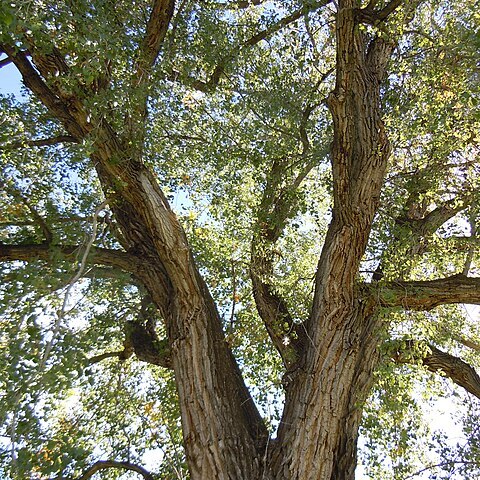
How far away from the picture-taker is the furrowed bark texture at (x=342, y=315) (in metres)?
3.82

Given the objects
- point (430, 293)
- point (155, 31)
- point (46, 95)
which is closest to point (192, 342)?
point (430, 293)

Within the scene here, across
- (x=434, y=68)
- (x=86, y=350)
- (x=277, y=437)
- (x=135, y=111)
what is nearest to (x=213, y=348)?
(x=277, y=437)

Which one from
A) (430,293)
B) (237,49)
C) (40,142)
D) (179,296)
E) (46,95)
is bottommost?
(430,293)

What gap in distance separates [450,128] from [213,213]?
9.75ft

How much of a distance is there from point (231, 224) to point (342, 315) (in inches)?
95.4

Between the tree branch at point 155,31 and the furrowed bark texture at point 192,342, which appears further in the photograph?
the tree branch at point 155,31

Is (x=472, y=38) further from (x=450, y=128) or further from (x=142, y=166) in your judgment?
(x=142, y=166)

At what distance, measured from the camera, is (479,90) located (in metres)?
3.85

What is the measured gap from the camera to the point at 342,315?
13.9 feet

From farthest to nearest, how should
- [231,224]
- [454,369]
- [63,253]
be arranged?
[231,224], [454,369], [63,253]

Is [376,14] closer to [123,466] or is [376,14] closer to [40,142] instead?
[40,142]

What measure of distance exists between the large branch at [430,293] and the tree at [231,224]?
0.7 inches

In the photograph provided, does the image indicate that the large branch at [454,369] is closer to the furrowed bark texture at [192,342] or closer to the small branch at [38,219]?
the furrowed bark texture at [192,342]

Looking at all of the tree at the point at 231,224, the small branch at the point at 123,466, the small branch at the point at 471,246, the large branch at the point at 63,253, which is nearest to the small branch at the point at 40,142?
the tree at the point at 231,224
